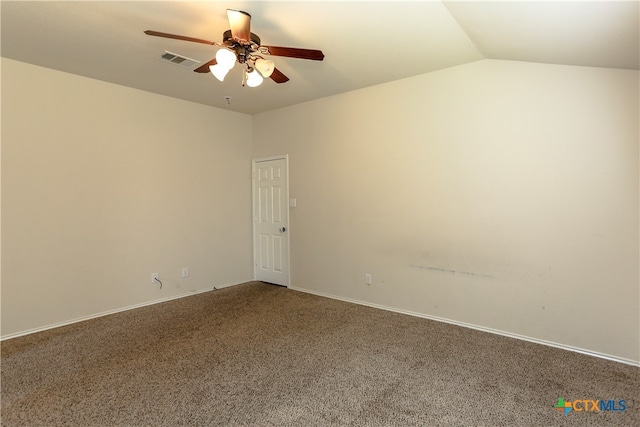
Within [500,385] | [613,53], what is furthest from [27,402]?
[613,53]

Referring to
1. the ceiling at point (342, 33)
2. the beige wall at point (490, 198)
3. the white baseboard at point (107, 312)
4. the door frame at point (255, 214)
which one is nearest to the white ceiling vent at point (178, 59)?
the ceiling at point (342, 33)

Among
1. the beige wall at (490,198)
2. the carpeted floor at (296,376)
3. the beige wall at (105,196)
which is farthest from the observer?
the beige wall at (105,196)

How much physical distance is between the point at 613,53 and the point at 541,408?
2566 mm

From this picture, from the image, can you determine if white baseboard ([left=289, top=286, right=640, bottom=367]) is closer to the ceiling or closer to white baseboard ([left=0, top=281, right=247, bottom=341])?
white baseboard ([left=0, top=281, right=247, bottom=341])

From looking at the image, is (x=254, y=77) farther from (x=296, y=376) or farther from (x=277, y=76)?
(x=296, y=376)

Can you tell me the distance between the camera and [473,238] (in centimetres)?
339

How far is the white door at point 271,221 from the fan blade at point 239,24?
9.32 feet

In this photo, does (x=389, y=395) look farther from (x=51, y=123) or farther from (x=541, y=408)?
(x=51, y=123)

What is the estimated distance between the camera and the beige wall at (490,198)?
2.72 m

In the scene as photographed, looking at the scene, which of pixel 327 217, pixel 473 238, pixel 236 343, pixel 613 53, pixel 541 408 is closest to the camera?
pixel 541 408

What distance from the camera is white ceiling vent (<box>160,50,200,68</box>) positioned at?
309 cm

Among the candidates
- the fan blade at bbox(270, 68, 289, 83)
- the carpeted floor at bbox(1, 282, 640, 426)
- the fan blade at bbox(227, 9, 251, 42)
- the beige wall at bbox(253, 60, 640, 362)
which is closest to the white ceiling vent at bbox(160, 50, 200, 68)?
the fan blade at bbox(270, 68, 289, 83)

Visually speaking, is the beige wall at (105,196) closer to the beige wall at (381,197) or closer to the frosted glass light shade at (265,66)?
the beige wall at (381,197)

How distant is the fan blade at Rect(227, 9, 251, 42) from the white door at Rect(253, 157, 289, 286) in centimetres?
284
